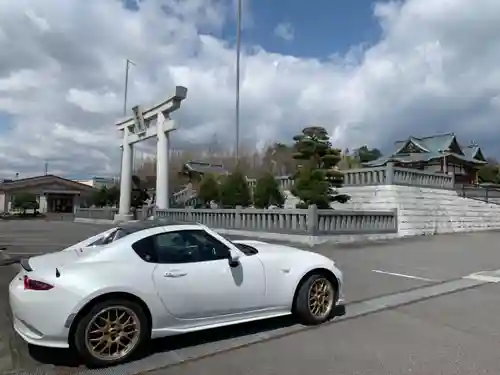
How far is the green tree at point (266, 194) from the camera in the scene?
21594 mm

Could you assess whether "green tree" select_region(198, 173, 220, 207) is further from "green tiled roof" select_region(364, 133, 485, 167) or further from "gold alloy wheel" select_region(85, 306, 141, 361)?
"gold alloy wheel" select_region(85, 306, 141, 361)

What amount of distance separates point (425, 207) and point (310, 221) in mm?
7657

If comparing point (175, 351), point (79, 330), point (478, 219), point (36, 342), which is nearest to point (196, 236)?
point (175, 351)

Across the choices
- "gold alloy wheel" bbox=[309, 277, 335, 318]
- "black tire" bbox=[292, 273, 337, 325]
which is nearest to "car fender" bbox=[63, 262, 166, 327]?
"black tire" bbox=[292, 273, 337, 325]

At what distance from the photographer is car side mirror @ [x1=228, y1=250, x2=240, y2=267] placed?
5.05 meters

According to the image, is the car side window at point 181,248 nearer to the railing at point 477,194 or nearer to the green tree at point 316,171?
the green tree at point 316,171

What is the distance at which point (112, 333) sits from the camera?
4312 millimetres

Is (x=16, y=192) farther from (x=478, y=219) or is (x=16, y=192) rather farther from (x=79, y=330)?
(x=79, y=330)

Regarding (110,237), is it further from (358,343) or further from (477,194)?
(477,194)

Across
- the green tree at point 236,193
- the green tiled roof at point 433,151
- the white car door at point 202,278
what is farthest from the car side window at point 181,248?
the green tiled roof at point 433,151

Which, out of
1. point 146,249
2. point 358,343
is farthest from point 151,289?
point 358,343

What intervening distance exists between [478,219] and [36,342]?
78.7 feet

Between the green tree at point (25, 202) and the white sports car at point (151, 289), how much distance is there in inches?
2487

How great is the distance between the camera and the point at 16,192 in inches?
2493
